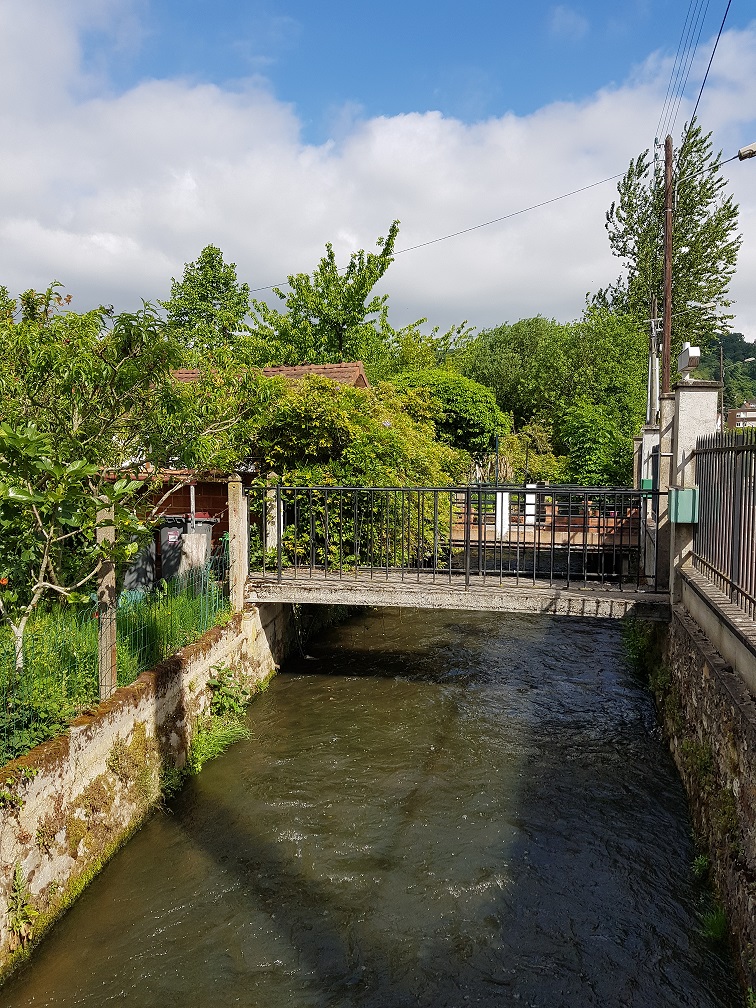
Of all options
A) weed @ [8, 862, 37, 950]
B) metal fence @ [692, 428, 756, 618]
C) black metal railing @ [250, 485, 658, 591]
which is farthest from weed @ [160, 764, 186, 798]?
metal fence @ [692, 428, 756, 618]

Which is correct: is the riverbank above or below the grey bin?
below

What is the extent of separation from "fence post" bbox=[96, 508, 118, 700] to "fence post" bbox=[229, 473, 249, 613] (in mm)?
2731

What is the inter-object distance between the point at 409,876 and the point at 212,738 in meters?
2.70

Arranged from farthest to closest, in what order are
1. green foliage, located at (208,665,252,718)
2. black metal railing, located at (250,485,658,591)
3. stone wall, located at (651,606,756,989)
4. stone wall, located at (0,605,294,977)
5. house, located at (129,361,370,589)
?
black metal railing, located at (250,485,658,591), house, located at (129,361,370,589), green foliage, located at (208,665,252,718), stone wall, located at (0,605,294,977), stone wall, located at (651,606,756,989)

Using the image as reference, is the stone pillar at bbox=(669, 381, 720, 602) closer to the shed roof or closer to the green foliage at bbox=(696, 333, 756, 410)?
the shed roof

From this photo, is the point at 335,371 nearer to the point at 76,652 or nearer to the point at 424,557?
the point at 424,557

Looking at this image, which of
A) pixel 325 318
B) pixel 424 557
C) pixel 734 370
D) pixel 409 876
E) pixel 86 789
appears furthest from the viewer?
pixel 734 370

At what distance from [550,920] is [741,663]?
7.05 feet

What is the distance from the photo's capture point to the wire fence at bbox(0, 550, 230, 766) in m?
4.34

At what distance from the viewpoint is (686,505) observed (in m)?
6.47

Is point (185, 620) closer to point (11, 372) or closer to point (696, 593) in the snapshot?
point (11, 372)

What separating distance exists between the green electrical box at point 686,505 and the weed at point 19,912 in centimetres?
624

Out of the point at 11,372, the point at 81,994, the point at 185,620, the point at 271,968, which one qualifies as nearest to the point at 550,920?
the point at 271,968

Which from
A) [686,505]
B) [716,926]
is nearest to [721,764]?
[716,926]
